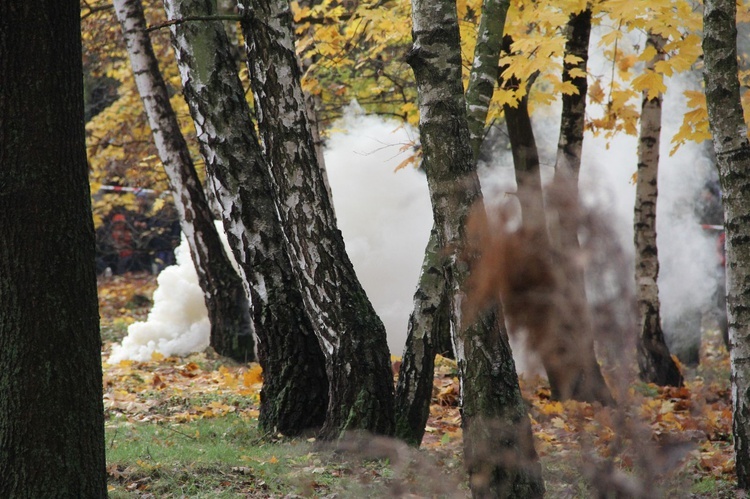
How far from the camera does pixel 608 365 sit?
237 centimetres

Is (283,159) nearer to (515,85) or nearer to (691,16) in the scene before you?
(515,85)

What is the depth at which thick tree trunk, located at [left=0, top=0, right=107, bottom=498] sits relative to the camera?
3611 mm

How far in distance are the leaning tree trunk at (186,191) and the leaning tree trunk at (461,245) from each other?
21.3 feet

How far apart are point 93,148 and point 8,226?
11.9m

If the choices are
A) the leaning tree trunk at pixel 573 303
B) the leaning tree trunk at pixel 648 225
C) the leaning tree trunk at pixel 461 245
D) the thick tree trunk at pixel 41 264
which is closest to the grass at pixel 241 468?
the leaning tree trunk at pixel 461 245

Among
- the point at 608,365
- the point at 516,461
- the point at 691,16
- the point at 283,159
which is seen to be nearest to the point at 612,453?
the point at 608,365

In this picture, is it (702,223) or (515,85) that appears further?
(702,223)

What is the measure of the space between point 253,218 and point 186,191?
15.1 ft

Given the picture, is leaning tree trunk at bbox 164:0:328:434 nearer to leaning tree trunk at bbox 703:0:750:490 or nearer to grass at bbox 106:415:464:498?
grass at bbox 106:415:464:498

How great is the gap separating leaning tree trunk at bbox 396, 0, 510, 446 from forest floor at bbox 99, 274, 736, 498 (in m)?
0.31

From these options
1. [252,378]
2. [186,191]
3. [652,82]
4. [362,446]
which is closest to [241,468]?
[362,446]

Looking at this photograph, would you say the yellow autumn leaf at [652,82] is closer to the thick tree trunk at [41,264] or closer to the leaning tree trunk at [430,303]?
the leaning tree trunk at [430,303]

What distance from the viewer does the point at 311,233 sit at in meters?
5.58

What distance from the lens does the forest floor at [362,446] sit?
8.14ft
